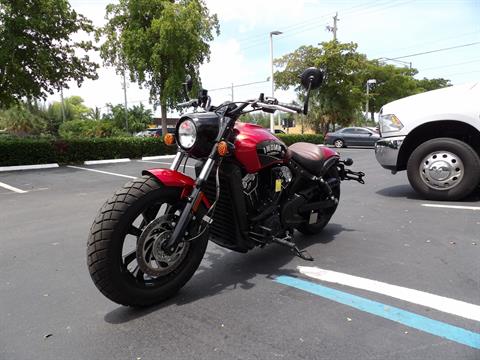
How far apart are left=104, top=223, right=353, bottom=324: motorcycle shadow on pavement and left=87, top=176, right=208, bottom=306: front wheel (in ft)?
0.35

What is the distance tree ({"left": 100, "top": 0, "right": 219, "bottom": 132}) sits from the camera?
61.3 feet

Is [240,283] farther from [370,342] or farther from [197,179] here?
[370,342]

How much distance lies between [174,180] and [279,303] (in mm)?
1085

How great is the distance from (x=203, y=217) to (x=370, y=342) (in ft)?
4.34

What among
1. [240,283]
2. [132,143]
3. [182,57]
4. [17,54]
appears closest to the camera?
[240,283]

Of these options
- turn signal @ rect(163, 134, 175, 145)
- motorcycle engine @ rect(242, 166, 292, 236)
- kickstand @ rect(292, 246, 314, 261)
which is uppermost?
turn signal @ rect(163, 134, 175, 145)

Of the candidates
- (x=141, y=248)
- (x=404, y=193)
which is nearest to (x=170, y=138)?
(x=141, y=248)

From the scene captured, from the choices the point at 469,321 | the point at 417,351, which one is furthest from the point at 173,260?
the point at 469,321

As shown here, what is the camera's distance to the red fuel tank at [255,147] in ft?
9.87

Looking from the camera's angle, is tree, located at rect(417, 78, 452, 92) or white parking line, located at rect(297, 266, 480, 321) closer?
white parking line, located at rect(297, 266, 480, 321)

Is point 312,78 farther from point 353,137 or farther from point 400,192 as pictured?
point 353,137

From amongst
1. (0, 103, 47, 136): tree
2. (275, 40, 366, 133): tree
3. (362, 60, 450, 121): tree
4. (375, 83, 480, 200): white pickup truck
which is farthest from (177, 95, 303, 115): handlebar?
(362, 60, 450, 121): tree

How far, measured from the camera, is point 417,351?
2.13 metres

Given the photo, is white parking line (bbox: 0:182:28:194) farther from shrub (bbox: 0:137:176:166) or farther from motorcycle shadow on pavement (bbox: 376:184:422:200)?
motorcycle shadow on pavement (bbox: 376:184:422:200)
